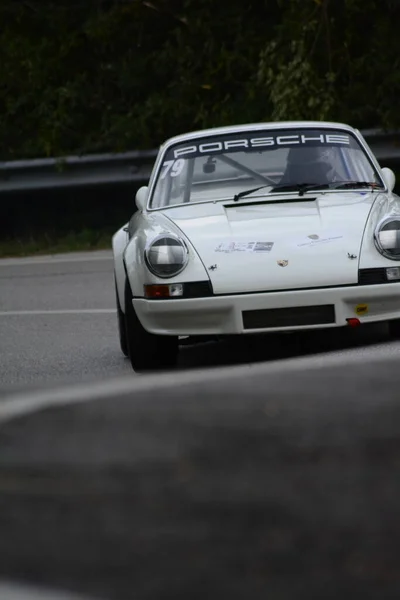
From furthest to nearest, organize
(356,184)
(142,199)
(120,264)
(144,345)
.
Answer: (142,199)
(356,184)
(120,264)
(144,345)

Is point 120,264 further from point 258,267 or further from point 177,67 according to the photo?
point 177,67

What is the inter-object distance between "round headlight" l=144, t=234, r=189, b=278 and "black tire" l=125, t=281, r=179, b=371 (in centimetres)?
30

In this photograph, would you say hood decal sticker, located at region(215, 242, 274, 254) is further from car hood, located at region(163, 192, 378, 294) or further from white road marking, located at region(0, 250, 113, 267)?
white road marking, located at region(0, 250, 113, 267)

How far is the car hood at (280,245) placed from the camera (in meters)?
6.14

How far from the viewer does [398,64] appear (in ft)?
52.6

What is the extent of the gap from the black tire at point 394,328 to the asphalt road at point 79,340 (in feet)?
0.16

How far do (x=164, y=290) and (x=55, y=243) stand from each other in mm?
10013

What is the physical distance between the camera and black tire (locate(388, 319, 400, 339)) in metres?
6.69

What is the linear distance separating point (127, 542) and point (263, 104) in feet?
52.8

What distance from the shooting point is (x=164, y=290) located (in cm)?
627

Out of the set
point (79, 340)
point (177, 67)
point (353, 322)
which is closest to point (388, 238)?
point (353, 322)

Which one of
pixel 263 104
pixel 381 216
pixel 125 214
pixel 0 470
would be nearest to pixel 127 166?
pixel 125 214

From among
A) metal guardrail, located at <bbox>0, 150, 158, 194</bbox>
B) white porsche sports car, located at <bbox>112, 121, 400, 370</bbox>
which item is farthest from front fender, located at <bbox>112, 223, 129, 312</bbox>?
metal guardrail, located at <bbox>0, 150, 158, 194</bbox>

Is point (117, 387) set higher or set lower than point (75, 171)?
higher
